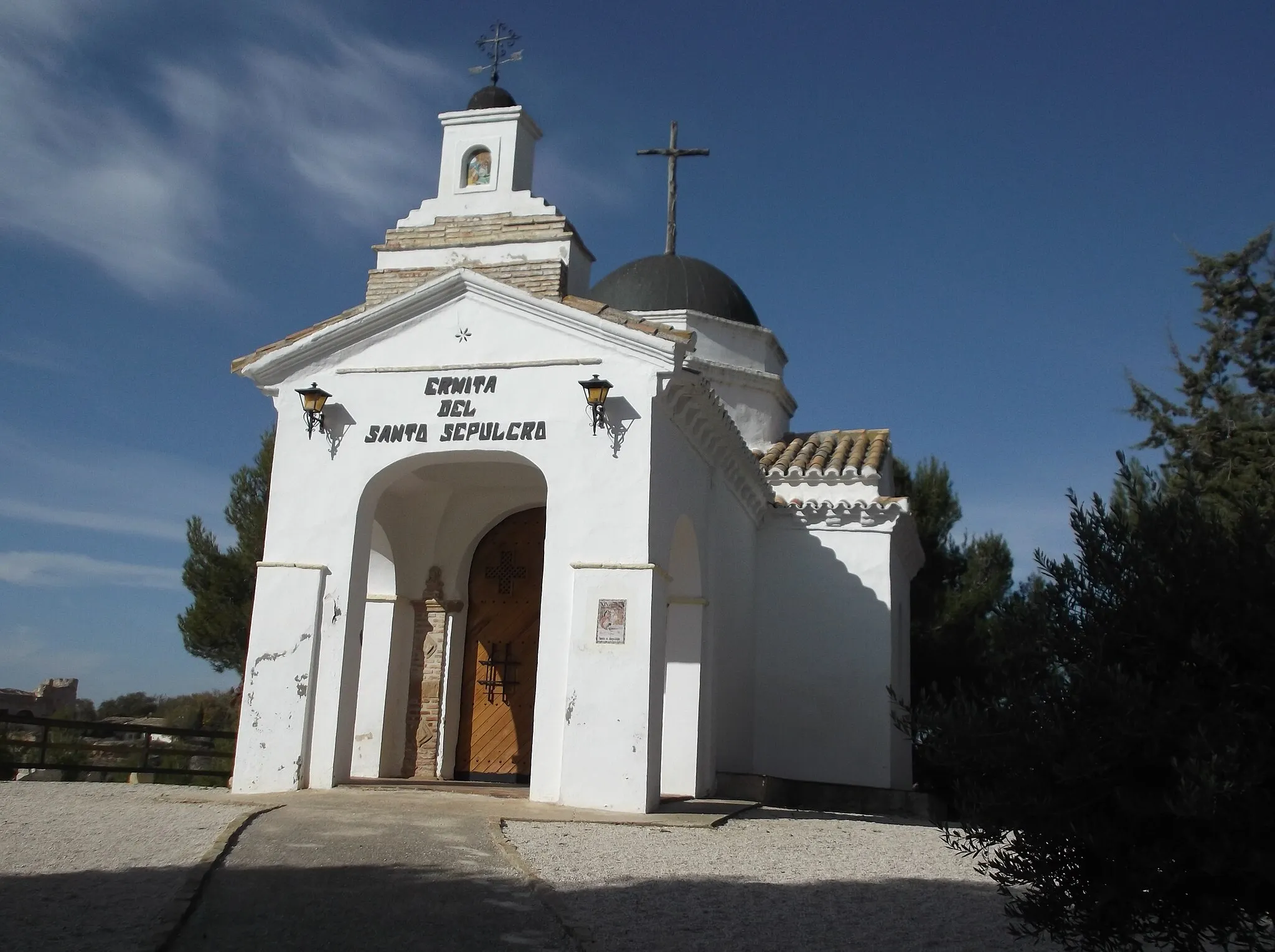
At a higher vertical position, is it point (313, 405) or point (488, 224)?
point (488, 224)

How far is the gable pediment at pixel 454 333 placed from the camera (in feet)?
35.8

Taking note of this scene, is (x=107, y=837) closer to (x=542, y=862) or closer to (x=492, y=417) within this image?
(x=542, y=862)

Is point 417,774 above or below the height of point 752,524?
below

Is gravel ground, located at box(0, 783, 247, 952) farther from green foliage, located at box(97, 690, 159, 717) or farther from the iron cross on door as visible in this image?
green foliage, located at box(97, 690, 159, 717)

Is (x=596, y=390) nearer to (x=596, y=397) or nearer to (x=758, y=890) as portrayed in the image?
(x=596, y=397)

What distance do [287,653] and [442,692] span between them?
282cm

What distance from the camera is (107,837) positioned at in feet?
25.2

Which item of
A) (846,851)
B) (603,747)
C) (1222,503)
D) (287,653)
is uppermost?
(1222,503)

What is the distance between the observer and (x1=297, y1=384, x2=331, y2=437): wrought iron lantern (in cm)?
1123

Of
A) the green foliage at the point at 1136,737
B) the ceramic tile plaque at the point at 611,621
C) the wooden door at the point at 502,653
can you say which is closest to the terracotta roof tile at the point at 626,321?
the ceramic tile plaque at the point at 611,621

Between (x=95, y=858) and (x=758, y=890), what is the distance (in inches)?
158

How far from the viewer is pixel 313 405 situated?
36.9 ft

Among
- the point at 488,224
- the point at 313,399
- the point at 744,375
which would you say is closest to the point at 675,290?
the point at 744,375

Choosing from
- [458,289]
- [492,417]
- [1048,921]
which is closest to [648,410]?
[492,417]
